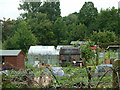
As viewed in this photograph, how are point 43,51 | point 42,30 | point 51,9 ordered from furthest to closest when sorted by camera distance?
1. point 51,9
2. point 42,30
3. point 43,51

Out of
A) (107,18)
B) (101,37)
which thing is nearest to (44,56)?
(101,37)

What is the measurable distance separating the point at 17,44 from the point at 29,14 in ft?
21.2

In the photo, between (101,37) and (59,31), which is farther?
(59,31)

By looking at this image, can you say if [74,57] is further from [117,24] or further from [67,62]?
[117,24]

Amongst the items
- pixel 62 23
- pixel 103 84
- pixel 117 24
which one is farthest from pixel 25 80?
pixel 117 24

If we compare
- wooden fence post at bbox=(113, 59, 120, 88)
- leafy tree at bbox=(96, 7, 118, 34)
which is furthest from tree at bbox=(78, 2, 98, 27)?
wooden fence post at bbox=(113, 59, 120, 88)

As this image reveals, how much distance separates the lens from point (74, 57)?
285 inches

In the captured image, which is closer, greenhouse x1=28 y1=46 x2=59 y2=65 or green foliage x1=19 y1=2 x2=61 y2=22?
greenhouse x1=28 y1=46 x2=59 y2=65

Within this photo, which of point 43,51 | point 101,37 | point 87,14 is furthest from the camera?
point 87,14

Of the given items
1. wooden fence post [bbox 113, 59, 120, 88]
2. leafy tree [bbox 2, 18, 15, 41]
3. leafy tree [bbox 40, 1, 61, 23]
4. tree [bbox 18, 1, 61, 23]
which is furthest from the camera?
leafy tree [bbox 40, 1, 61, 23]

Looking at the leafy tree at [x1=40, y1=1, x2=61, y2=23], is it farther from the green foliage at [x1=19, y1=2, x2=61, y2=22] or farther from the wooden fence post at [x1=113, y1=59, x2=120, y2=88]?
the wooden fence post at [x1=113, y1=59, x2=120, y2=88]

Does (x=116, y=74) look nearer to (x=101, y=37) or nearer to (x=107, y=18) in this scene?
(x=101, y=37)

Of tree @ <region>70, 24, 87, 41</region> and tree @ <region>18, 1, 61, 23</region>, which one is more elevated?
tree @ <region>18, 1, 61, 23</region>

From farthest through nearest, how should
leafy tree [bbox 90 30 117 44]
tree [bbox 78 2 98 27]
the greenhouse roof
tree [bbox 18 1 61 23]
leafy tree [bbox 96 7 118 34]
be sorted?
1. tree [bbox 78 2 98 27]
2. leafy tree [bbox 96 7 118 34]
3. tree [bbox 18 1 61 23]
4. leafy tree [bbox 90 30 117 44]
5. the greenhouse roof
